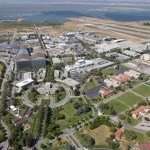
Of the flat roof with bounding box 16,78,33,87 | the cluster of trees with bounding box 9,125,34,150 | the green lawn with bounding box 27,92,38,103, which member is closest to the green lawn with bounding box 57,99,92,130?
the cluster of trees with bounding box 9,125,34,150

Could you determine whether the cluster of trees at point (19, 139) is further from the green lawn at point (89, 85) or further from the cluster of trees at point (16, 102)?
the green lawn at point (89, 85)

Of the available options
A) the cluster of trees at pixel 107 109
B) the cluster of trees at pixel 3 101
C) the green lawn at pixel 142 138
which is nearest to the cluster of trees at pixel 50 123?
the cluster of trees at pixel 3 101

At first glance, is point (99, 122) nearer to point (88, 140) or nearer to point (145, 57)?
point (88, 140)

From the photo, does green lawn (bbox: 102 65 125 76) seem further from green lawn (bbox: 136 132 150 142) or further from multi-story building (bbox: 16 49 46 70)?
green lawn (bbox: 136 132 150 142)

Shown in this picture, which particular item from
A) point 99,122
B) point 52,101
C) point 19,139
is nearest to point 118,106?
point 99,122

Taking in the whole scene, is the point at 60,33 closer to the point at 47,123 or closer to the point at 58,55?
the point at 58,55

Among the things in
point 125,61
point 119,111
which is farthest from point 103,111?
point 125,61
